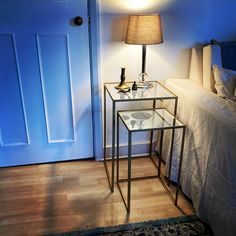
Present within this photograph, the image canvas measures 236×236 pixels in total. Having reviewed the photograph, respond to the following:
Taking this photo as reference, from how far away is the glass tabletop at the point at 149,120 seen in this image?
1611 mm

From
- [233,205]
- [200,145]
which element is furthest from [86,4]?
[233,205]

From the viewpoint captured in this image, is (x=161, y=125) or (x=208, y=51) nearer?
(x=161, y=125)

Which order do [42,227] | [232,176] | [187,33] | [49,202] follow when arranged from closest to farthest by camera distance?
[232,176] < [42,227] < [49,202] < [187,33]

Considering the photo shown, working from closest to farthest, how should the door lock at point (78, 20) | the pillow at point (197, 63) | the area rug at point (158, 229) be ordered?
the area rug at point (158, 229), the door lock at point (78, 20), the pillow at point (197, 63)

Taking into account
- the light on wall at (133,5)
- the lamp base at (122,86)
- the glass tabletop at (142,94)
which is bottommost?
the glass tabletop at (142,94)

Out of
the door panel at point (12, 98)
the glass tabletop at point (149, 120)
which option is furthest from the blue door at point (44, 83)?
the glass tabletop at point (149, 120)

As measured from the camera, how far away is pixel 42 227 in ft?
5.25

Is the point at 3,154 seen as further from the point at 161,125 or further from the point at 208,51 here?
the point at 208,51

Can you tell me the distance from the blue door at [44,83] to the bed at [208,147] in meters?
0.74

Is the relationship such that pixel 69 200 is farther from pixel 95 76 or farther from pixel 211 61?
pixel 211 61

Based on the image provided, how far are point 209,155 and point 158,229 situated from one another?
545 mm

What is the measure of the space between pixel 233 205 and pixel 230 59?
40.3 inches

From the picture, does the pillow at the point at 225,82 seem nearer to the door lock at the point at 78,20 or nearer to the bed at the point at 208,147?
the bed at the point at 208,147

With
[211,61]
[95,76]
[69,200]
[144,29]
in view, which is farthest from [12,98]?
[211,61]
